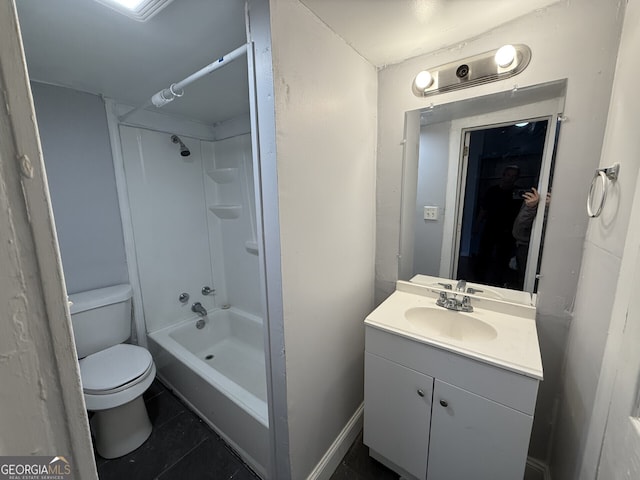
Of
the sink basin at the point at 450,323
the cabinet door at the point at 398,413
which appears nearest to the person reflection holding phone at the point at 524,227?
the sink basin at the point at 450,323

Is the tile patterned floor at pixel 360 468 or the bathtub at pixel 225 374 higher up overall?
the bathtub at pixel 225 374

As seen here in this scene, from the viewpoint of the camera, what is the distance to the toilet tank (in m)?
1.58

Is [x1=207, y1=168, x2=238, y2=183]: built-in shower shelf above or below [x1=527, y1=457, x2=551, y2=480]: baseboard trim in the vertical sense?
above

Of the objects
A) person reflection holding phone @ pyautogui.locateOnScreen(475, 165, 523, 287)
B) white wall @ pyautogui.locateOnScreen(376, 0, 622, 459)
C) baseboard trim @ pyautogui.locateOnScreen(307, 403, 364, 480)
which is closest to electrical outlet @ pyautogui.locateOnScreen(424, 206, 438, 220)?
person reflection holding phone @ pyautogui.locateOnScreen(475, 165, 523, 287)

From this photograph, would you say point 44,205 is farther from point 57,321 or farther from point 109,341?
point 109,341

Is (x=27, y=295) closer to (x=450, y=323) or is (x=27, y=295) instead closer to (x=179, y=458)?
(x=450, y=323)

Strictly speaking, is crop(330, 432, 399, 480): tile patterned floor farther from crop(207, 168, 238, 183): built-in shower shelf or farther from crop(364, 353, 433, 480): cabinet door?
crop(207, 168, 238, 183): built-in shower shelf

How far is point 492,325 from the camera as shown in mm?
1173

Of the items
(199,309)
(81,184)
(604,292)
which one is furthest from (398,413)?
(81,184)

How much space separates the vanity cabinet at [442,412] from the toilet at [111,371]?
50.8 inches

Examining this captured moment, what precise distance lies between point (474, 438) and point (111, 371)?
1.83m

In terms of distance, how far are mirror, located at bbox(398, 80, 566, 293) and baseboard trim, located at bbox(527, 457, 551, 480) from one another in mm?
835

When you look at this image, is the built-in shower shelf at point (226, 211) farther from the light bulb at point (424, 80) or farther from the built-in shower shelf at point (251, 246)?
the light bulb at point (424, 80)

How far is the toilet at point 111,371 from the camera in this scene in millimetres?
1358
